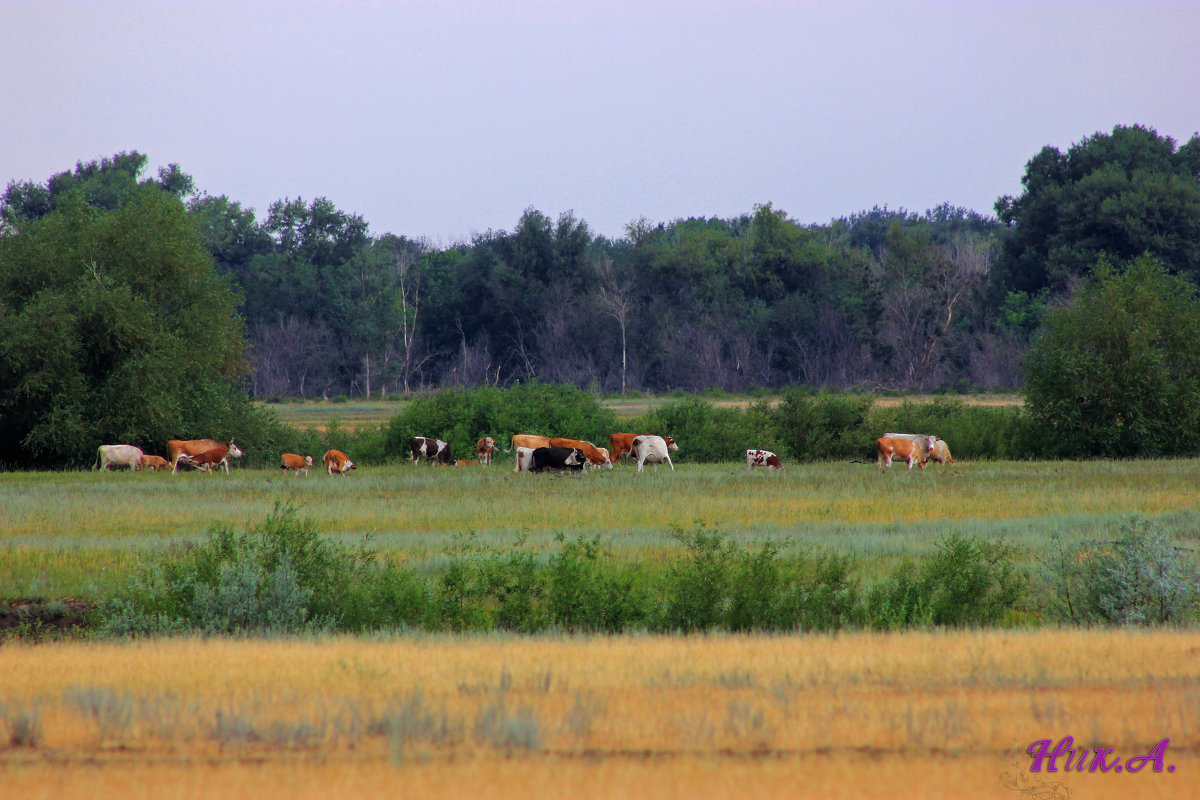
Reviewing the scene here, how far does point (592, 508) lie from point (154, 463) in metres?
17.5

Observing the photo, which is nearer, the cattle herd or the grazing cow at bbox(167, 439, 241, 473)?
the cattle herd

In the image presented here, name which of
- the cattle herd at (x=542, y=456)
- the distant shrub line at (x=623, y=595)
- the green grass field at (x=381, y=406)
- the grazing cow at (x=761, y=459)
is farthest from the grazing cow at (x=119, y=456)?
the distant shrub line at (x=623, y=595)

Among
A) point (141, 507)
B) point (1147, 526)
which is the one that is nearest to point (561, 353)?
point (141, 507)

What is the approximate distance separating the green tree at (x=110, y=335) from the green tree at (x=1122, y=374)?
90.6ft

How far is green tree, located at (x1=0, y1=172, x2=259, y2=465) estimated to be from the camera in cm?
3328

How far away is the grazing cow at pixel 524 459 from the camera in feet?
104

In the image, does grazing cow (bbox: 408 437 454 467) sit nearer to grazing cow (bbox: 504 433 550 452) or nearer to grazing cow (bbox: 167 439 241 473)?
grazing cow (bbox: 504 433 550 452)

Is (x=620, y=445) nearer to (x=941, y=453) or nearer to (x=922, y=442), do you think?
(x=922, y=442)

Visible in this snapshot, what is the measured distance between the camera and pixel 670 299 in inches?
3248

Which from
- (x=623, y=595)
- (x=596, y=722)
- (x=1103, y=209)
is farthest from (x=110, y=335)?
(x=1103, y=209)

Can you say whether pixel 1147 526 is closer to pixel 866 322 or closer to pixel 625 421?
pixel 625 421

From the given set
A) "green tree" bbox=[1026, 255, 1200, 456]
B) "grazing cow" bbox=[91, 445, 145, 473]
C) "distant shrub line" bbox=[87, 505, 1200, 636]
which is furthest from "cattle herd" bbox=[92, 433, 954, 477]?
"distant shrub line" bbox=[87, 505, 1200, 636]

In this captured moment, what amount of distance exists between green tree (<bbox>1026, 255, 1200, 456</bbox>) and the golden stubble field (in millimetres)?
29761

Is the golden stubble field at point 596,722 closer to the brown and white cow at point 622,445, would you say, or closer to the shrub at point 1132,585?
the shrub at point 1132,585
